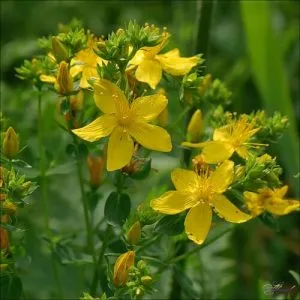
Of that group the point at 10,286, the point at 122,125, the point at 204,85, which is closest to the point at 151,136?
the point at 122,125

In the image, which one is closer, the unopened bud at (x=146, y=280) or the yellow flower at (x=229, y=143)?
the unopened bud at (x=146, y=280)

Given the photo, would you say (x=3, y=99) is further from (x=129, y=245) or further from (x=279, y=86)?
(x=129, y=245)

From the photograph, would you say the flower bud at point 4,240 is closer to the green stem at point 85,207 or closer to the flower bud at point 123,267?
the green stem at point 85,207

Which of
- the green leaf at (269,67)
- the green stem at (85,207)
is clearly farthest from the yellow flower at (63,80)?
the green leaf at (269,67)

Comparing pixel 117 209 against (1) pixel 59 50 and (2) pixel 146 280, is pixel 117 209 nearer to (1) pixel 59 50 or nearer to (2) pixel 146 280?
(2) pixel 146 280

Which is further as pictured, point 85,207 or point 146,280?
point 85,207

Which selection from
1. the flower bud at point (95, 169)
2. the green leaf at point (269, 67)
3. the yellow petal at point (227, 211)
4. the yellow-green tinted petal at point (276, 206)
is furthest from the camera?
the green leaf at point (269, 67)

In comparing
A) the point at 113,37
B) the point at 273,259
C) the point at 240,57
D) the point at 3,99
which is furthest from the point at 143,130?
the point at 240,57
